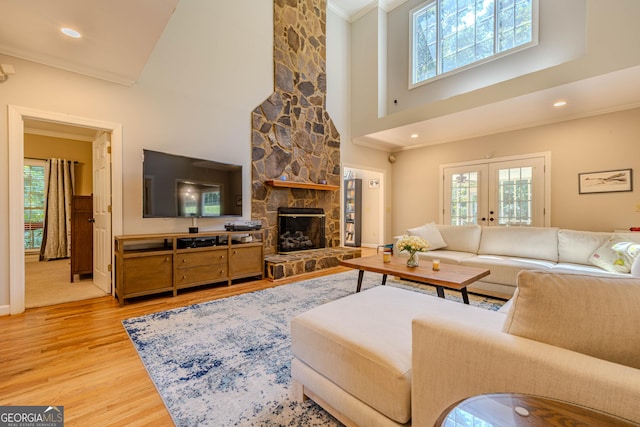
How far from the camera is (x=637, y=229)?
11.9 ft

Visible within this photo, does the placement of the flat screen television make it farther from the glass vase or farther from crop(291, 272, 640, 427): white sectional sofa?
crop(291, 272, 640, 427): white sectional sofa

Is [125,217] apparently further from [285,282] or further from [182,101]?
[285,282]

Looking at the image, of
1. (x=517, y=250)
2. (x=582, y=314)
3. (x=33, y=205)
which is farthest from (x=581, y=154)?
(x=33, y=205)

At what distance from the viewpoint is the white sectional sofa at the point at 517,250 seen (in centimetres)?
302

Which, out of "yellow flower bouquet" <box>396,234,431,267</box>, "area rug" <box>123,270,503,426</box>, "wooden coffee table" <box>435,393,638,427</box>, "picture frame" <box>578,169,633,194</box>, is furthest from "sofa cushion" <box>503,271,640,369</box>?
"picture frame" <box>578,169,633,194</box>

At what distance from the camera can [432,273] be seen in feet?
8.95

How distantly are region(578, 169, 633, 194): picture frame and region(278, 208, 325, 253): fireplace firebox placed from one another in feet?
14.1

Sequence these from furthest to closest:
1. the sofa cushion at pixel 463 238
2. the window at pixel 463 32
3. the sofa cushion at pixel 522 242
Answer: the window at pixel 463 32
the sofa cushion at pixel 463 238
the sofa cushion at pixel 522 242

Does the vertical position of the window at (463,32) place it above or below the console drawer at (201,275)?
above

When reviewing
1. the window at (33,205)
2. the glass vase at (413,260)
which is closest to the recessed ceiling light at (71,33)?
the glass vase at (413,260)

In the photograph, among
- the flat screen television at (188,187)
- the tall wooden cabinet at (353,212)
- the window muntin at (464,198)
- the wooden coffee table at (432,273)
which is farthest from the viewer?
the tall wooden cabinet at (353,212)

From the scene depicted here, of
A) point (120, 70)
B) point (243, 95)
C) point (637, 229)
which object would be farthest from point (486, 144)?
point (120, 70)

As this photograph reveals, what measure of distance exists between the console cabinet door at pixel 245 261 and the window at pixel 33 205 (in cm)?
493

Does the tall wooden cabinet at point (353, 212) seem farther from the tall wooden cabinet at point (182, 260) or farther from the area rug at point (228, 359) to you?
the area rug at point (228, 359)
